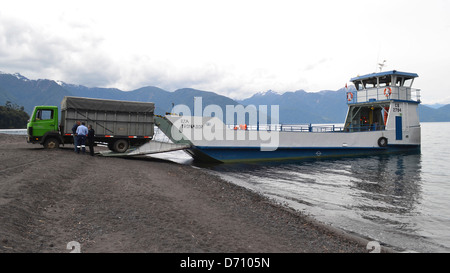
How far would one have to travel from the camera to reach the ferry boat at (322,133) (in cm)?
1792

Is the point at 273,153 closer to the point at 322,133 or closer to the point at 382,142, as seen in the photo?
the point at 322,133

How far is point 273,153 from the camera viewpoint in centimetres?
2019

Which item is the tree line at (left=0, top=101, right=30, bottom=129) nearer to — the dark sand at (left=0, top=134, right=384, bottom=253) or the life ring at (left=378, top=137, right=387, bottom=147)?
the dark sand at (left=0, top=134, right=384, bottom=253)

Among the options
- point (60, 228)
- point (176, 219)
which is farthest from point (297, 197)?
point (60, 228)

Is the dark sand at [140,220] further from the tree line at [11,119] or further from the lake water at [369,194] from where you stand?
the tree line at [11,119]

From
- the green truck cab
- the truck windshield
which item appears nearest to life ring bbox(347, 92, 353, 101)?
the green truck cab

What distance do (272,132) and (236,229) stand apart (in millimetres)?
14362

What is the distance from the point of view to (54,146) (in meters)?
16.5

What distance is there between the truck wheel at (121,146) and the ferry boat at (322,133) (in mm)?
2478

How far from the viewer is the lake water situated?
727cm

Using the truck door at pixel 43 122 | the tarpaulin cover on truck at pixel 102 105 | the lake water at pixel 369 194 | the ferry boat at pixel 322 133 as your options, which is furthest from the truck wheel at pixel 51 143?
the lake water at pixel 369 194

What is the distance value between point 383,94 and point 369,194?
55.0 feet

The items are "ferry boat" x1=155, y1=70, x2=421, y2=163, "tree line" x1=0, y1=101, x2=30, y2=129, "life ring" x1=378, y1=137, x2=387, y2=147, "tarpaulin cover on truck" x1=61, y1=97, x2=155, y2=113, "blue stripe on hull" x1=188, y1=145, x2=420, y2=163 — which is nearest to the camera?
"tarpaulin cover on truck" x1=61, y1=97, x2=155, y2=113
